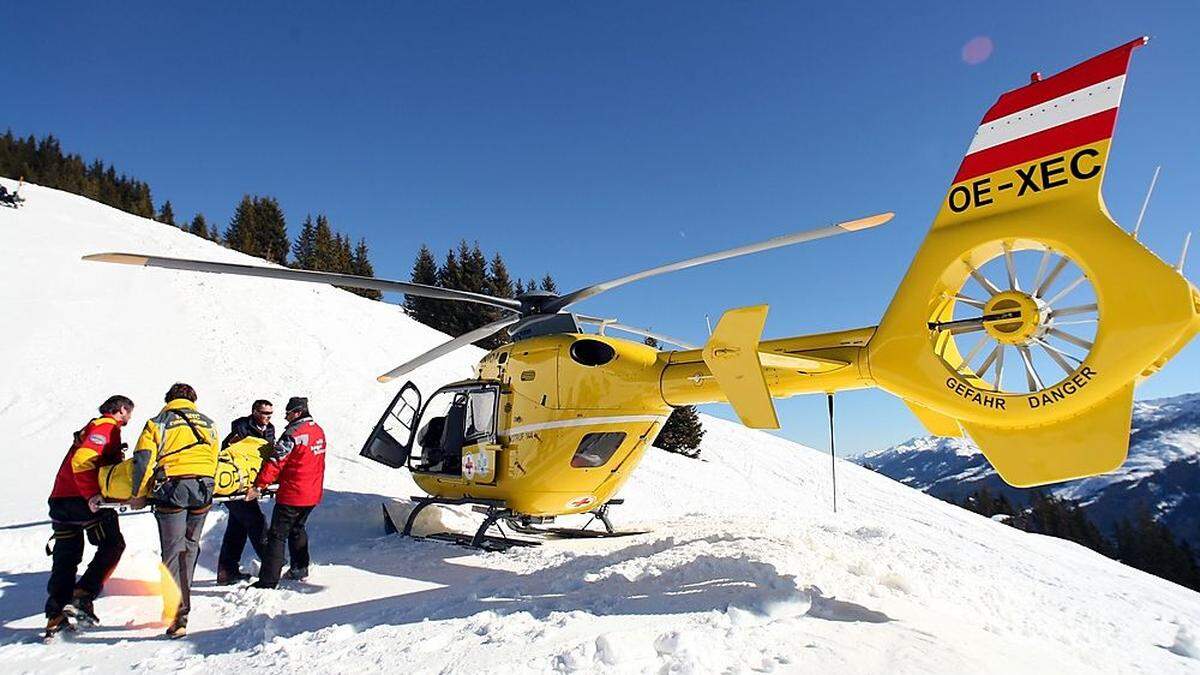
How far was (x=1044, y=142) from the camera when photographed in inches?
184

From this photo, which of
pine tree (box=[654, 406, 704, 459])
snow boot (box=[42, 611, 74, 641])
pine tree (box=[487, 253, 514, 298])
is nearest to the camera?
snow boot (box=[42, 611, 74, 641])

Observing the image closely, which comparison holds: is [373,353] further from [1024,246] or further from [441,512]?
[1024,246]

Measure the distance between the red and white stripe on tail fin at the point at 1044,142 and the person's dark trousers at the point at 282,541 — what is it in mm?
7127

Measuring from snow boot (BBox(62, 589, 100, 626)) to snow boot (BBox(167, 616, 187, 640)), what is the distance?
0.79 meters

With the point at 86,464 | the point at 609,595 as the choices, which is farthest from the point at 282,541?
the point at 609,595

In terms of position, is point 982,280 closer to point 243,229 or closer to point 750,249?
point 750,249

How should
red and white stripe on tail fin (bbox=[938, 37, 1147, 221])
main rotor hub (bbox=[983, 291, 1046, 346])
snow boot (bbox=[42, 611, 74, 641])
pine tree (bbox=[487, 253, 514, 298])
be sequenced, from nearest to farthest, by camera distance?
red and white stripe on tail fin (bbox=[938, 37, 1147, 221]), main rotor hub (bbox=[983, 291, 1046, 346]), snow boot (bbox=[42, 611, 74, 641]), pine tree (bbox=[487, 253, 514, 298])

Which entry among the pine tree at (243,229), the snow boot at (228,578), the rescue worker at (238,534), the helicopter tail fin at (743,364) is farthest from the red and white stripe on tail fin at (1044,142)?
the pine tree at (243,229)

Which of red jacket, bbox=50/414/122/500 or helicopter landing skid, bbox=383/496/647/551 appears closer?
red jacket, bbox=50/414/122/500

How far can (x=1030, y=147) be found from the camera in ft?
15.6

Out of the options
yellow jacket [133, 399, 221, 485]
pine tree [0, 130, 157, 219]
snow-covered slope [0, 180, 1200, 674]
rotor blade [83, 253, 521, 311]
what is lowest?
snow-covered slope [0, 180, 1200, 674]

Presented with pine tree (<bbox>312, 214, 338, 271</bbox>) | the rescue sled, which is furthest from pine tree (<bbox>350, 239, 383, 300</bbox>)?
the rescue sled

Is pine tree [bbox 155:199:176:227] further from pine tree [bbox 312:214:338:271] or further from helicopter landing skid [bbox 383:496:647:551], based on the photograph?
helicopter landing skid [bbox 383:496:647:551]

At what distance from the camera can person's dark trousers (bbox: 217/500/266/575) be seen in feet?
21.2
